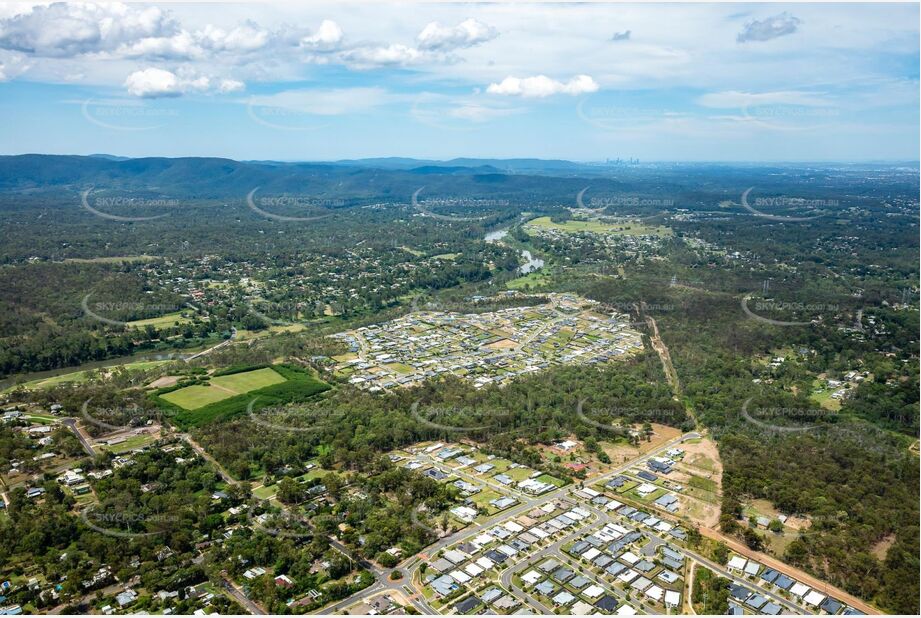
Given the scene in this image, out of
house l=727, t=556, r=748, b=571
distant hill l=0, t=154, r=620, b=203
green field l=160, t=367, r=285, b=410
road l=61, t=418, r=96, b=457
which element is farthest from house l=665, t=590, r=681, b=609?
distant hill l=0, t=154, r=620, b=203

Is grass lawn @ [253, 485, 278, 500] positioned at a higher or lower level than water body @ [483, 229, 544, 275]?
lower

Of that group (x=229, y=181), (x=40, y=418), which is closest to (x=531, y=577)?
(x=40, y=418)

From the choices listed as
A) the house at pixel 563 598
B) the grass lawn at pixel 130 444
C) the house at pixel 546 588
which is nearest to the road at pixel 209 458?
the grass lawn at pixel 130 444

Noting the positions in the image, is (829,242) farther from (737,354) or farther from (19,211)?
(19,211)

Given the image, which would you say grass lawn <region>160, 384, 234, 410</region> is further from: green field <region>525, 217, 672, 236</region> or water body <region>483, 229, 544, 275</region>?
green field <region>525, 217, 672, 236</region>

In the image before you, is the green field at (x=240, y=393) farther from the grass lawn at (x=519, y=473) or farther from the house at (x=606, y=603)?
the house at (x=606, y=603)
